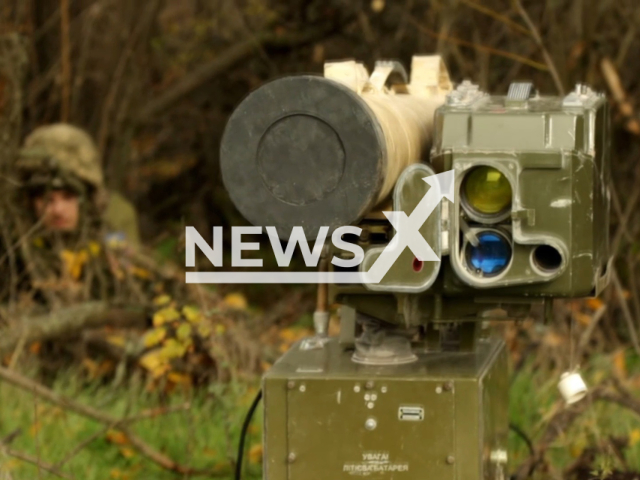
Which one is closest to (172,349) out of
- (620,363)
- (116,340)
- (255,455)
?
(255,455)

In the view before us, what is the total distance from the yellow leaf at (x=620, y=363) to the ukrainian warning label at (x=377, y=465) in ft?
8.71

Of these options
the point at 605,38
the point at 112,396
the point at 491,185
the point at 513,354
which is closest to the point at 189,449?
the point at 112,396

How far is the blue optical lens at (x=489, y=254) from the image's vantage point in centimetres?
270

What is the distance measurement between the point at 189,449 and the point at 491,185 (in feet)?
5.85

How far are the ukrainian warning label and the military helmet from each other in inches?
127

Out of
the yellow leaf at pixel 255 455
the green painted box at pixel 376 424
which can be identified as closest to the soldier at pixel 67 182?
the yellow leaf at pixel 255 455

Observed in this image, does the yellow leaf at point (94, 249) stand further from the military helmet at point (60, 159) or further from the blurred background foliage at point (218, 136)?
the blurred background foliage at point (218, 136)

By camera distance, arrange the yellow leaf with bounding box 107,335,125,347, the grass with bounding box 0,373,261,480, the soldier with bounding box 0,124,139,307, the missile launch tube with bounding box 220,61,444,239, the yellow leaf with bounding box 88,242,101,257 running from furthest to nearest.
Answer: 1. the yellow leaf with bounding box 88,242,101,257
2. the soldier with bounding box 0,124,139,307
3. the yellow leaf with bounding box 107,335,125,347
4. the grass with bounding box 0,373,261,480
5. the missile launch tube with bounding box 220,61,444,239

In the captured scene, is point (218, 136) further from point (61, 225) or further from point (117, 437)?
point (117, 437)

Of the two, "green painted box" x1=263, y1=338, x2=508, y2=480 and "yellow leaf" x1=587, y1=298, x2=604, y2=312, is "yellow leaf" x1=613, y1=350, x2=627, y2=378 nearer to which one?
"yellow leaf" x1=587, y1=298, x2=604, y2=312

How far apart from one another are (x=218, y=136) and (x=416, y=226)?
5.49 metres

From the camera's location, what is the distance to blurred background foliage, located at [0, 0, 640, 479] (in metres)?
4.31

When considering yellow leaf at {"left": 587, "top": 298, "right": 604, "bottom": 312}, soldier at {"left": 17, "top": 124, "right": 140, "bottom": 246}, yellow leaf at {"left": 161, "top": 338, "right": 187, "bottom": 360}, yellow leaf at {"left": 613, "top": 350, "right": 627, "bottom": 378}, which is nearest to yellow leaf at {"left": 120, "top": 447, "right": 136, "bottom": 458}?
yellow leaf at {"left": 161, "top": 338, "right": 187, "bottom": 360}

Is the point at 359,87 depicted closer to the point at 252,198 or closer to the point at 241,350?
the point at 252,198
